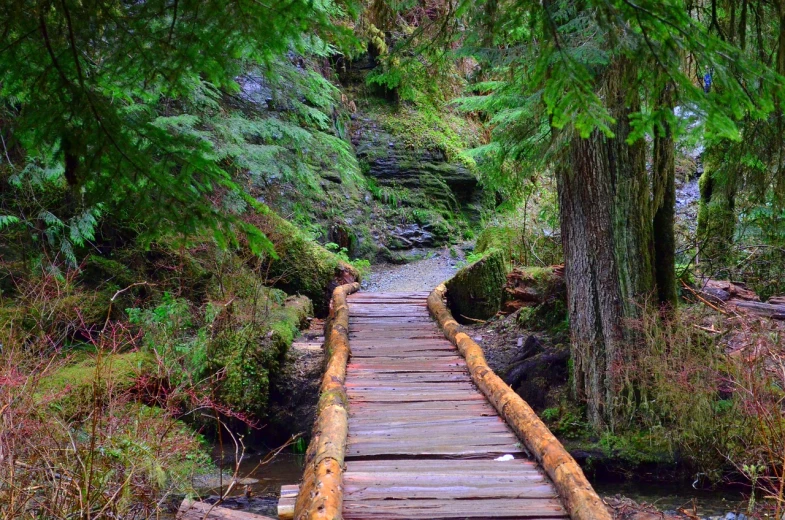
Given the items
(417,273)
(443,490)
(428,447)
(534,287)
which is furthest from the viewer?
(417,273)

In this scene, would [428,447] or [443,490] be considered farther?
[428,447]

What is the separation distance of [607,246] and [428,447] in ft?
11.0

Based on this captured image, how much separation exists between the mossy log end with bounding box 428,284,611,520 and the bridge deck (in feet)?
0.29

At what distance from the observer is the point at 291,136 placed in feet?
33.5

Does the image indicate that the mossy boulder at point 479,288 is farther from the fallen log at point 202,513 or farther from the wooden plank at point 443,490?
the wooden plank at point 443,490

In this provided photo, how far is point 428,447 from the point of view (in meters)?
4.69

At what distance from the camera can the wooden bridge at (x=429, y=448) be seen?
3.68 meters

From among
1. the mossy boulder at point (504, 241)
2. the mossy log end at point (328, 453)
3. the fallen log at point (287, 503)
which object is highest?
the mossy boulder at point (504, 241)

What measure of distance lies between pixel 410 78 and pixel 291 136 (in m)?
3.53

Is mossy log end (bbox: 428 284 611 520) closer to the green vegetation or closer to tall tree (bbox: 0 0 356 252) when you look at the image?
the green vegetation

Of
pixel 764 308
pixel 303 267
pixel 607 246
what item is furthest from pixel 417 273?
pixel 607 246

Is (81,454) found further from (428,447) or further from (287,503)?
(428,447)

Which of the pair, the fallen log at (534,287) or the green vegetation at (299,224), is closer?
the green vegetation at (299,224)

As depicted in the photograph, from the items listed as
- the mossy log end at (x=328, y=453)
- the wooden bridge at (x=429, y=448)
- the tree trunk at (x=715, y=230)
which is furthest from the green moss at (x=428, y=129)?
the mossy log end at (x=328, y=453)
